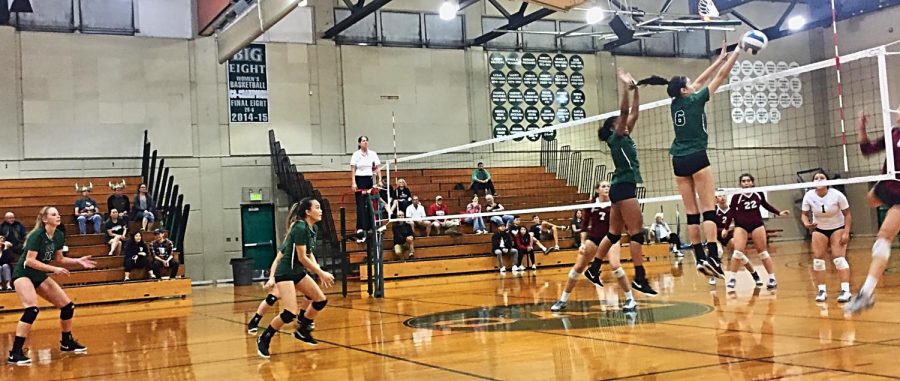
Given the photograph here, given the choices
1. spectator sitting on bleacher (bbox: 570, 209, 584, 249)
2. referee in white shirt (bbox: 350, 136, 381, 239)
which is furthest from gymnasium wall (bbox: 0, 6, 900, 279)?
referee in white shirt (bbox: 350, 136, 381, 239)

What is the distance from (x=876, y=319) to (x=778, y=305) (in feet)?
5.48

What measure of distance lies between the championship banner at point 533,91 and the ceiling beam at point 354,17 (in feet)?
16.6

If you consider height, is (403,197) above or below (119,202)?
below

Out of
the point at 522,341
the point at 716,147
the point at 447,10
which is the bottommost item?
the point at 522,341

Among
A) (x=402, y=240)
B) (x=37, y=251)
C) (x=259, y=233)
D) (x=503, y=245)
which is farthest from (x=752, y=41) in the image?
(x=259, y=233)

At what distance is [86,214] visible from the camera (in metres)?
17.9

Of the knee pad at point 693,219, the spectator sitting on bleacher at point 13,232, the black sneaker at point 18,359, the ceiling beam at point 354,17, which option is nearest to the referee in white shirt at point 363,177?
the ceiling beam at point 354,17

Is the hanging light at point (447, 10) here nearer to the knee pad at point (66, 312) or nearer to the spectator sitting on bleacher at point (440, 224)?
the spectator sitting on bleacher at point (440, 224)

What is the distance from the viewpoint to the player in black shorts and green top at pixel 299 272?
7.30 metres

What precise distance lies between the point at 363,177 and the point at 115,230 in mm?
6237

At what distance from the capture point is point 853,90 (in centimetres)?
2545

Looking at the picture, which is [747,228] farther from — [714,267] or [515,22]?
[515,22]

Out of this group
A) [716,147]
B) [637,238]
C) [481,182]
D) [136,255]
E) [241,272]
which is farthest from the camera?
[716,147]

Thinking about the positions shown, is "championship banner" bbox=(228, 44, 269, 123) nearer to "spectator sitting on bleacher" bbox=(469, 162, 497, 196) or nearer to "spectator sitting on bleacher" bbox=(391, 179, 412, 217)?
"spectator sitting on bleacher" bbox=(391, 179, 412, 217)
